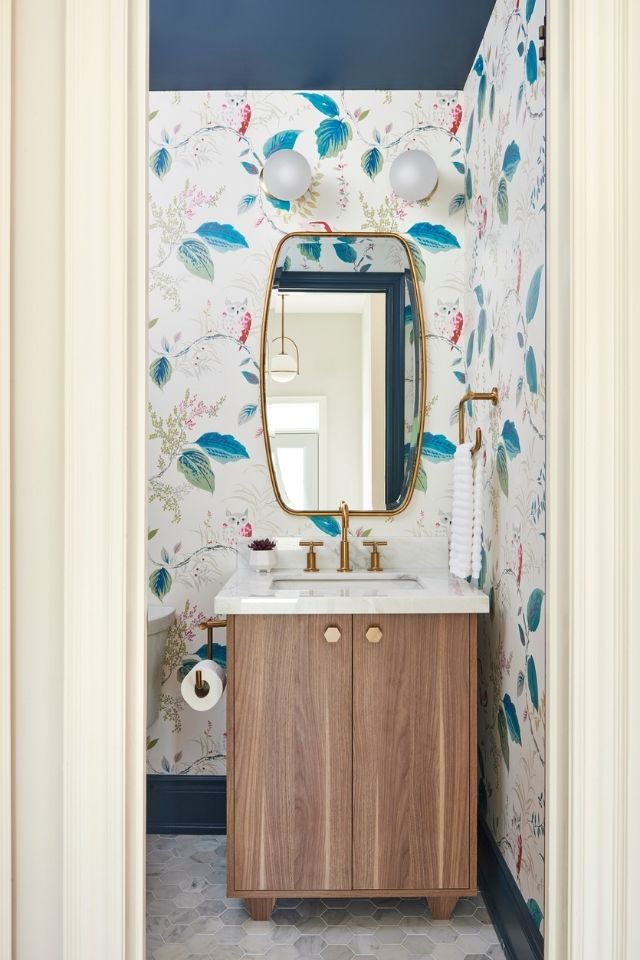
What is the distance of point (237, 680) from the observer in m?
1.90

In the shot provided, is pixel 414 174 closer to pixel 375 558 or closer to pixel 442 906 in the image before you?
pixel 375 558

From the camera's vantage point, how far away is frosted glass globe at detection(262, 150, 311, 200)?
7.53 feet

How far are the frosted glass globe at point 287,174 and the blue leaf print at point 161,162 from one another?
1.32ft

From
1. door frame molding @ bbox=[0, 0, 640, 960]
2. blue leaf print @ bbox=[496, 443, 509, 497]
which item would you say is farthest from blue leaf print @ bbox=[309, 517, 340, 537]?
door frame molding @ bbox=[0, 0, 640, 960]

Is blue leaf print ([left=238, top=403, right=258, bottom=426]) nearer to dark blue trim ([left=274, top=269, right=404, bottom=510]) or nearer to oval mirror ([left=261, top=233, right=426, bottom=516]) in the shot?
oval mirror ([left=261, top=233, right=426, bottom=516])

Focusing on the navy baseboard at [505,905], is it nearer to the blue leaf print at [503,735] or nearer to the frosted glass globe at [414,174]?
the blue leaf print at [503,735]

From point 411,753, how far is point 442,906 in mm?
444

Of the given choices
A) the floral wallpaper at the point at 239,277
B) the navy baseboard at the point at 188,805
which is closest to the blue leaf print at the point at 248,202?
the floral wallpaper at the point at 239,277

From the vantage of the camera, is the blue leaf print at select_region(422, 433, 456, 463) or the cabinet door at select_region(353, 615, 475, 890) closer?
the cabinet door at select_region(353, 615, 475, 890)

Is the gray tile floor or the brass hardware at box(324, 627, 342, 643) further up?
the brass hardware at box(324, 627, 342, 643)

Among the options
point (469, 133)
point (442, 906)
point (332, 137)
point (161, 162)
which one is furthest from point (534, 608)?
point (161, 162)

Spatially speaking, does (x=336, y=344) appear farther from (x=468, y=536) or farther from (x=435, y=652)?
(x=435, y=652)
